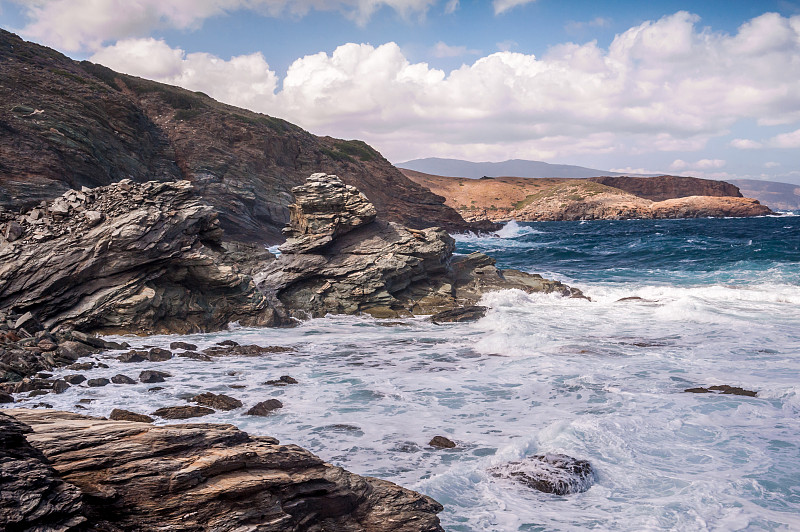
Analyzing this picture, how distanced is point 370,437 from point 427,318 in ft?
44.0

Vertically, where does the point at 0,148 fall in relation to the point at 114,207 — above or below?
above

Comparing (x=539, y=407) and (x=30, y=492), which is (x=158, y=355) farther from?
(x=30, y=492)

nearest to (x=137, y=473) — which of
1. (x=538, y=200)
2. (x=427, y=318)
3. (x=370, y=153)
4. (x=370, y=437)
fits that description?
(x=370, y=437)

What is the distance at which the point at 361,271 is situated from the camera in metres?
24.7

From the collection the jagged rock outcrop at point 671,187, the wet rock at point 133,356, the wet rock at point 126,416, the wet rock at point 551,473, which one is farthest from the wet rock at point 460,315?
the jagged rock outcrop at point 671,187

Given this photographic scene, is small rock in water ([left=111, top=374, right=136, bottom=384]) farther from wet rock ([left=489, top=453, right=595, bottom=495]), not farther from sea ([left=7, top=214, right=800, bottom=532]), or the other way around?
wet rock ([left=489, top=453, right=595, bottom=495])

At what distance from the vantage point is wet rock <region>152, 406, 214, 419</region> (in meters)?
10.0

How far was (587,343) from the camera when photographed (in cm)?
1767

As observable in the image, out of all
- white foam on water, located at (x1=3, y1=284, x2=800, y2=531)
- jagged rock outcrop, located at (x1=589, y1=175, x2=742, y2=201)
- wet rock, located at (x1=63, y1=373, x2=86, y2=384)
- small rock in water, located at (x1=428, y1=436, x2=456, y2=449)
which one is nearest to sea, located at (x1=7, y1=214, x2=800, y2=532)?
white foam on water, located at (x1=3, y1=284, x2=800, y2=531)

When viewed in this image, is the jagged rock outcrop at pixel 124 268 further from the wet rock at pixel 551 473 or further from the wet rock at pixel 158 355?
the wet rock at pixel 551 473

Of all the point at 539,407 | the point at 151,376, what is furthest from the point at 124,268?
the point at 539,407

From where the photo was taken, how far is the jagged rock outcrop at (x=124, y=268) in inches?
661

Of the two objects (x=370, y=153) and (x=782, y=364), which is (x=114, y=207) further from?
(x=370, y=153)

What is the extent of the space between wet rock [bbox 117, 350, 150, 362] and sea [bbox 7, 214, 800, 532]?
1.24 feet
